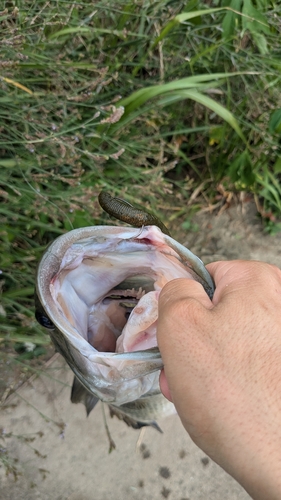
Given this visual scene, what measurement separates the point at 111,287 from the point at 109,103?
3.24ft

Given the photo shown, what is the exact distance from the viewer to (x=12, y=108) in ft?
5.32

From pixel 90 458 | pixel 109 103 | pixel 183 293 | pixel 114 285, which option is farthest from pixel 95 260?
pixel 90 458

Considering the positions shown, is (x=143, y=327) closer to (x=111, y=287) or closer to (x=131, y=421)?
(x=111, y=287)

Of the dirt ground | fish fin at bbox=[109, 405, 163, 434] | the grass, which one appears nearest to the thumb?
the grass

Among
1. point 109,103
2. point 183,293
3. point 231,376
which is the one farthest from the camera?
point 109,103

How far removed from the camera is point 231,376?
77 centimetres

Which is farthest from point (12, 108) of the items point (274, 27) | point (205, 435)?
point (205, 435)

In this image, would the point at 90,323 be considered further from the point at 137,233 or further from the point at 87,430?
the point at 87,430

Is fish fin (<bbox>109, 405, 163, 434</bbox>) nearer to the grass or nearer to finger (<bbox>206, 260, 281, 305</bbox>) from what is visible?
the grass

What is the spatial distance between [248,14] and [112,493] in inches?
79.1

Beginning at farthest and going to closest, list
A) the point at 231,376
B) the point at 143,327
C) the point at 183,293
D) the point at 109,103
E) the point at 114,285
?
the point at 109,103 → the point at 114,285 → the point at 143,327 → the point at 183,293 → the point at 231,376

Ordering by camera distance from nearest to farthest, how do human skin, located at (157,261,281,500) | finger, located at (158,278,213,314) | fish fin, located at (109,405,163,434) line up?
human skin, located at (157,261,281,500) < finger, located at (158,278,213,314) < fish fin, located at (109,405,163,434)

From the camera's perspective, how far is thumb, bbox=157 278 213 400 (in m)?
0.81

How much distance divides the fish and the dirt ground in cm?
86
